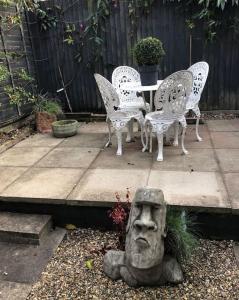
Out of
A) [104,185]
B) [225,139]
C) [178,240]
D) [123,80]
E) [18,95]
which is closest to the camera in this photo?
[178,240]

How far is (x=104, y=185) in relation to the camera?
285cm

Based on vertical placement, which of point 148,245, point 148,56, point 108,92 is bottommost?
point 148,245

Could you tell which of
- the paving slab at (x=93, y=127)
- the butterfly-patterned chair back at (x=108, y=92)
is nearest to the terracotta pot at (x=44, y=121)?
the paving slab at (x=93, y=127)

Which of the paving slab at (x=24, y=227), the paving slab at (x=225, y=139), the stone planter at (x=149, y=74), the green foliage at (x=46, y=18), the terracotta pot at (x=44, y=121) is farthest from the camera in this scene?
the green foliage at (x=46, y=18)

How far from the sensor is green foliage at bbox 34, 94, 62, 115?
5.14 m

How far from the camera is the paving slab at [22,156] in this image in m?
3.66

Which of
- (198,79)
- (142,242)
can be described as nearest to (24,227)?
(142,242)

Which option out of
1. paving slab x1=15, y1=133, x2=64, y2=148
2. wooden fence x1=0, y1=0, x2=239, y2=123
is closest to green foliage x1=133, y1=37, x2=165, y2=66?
paving slab x1=15, y1=133, x2=64, y2=148

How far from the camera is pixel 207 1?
469cm

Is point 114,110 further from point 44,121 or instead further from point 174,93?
point 44,121

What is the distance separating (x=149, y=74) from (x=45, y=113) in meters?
2.10

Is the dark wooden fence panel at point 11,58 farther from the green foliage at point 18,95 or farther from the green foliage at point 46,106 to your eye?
the green foliage at point 46,106

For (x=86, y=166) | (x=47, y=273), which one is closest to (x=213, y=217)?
(x=47, y=273)

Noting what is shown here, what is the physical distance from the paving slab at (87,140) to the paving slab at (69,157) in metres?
0.14
